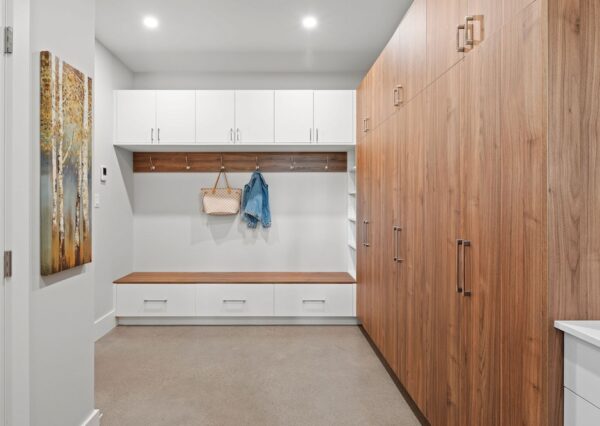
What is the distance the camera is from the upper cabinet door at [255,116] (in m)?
3.83

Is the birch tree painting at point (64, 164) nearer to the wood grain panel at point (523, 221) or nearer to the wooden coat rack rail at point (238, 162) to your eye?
the wood grain panel at point (523, 221)

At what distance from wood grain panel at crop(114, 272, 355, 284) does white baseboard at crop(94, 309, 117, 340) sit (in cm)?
33

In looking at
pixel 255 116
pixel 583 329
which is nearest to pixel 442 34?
pixel 583 329

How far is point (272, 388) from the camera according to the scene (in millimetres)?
2564

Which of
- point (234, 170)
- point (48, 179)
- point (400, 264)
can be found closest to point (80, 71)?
point (48, 179)

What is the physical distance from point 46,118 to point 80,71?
422 mm

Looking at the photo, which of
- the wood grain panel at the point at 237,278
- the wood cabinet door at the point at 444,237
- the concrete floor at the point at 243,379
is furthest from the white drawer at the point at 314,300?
the wood cabinet door at the point at 444,237

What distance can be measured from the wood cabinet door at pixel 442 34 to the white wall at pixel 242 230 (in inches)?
96.9

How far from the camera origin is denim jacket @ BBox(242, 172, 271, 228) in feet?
13.6

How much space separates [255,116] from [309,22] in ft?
3.41

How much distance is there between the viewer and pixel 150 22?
3133mm

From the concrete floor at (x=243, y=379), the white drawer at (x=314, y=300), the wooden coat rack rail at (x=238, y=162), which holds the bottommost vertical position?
the concrete floor at (x=243, y=379)

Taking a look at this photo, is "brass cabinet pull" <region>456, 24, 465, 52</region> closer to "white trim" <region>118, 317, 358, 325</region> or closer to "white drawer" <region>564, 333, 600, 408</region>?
"white drawer" <region>564, 333, 600, 408</region>

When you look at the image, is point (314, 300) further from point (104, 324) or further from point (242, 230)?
point (104, 324)
